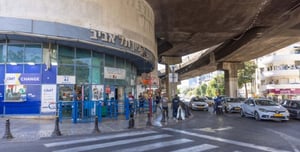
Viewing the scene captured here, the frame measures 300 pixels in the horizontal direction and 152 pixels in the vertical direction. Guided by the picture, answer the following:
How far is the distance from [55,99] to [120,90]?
627cm

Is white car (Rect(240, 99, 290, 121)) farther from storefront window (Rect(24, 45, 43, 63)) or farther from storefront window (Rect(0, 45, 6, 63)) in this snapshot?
storefront window (Rect(0, 45, 6, 63))

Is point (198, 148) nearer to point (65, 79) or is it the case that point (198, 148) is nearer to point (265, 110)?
point (265, 110)

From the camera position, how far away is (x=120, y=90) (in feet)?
77.3

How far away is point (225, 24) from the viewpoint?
32.9m

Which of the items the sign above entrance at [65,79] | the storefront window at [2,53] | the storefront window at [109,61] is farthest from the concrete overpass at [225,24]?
the storefront window at [2,53]

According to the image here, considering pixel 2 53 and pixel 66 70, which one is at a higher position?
pixel 2 53

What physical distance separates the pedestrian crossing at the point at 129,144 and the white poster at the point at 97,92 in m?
9.35

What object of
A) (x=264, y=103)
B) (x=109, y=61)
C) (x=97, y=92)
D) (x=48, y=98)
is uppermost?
(x=109, y=61)

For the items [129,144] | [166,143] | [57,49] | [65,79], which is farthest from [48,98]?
[166,143]

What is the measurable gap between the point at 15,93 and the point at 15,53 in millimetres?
2651

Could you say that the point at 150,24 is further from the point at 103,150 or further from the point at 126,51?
the point at 103,150

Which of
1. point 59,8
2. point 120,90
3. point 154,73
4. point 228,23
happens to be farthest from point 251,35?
point 59,8

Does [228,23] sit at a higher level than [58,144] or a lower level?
higher

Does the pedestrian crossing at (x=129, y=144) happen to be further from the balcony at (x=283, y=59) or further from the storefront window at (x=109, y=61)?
the balcony at (x=283, y=59)
